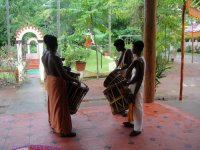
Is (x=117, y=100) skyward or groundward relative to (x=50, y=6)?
groundward

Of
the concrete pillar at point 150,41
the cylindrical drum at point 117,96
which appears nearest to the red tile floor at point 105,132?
the cylindrical drum at point 117,96

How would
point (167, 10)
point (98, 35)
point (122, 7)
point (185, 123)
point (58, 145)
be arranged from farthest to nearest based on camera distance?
point (98, 35)
point (122, 7)
point (167, 10)
point (185, 123)
point (58, 145)

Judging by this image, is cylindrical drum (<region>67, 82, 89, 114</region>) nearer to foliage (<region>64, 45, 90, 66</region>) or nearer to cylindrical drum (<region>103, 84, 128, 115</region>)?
cylindrical drum (<region>103, 84, 128, 115</region>)

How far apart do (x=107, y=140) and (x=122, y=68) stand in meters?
1.49

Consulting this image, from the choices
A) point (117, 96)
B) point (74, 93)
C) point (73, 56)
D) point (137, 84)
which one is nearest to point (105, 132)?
point (117, 96)

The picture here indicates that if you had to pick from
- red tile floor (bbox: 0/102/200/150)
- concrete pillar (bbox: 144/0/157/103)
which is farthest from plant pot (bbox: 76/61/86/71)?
red tile floor (bbox: 0/102/200/150)

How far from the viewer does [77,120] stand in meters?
5.93

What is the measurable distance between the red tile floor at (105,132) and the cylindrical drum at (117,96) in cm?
41

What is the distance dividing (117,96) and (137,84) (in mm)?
472

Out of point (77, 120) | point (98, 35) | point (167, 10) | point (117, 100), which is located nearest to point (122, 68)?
point (117, 100)

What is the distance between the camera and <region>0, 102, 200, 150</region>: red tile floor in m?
4.58

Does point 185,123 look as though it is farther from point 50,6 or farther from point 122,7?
point 50,6

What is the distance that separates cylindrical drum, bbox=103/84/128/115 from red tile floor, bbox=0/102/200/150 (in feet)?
1.35

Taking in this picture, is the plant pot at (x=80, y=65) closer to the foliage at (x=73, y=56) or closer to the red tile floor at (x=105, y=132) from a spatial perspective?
the foliage at (x=73, y=56)
